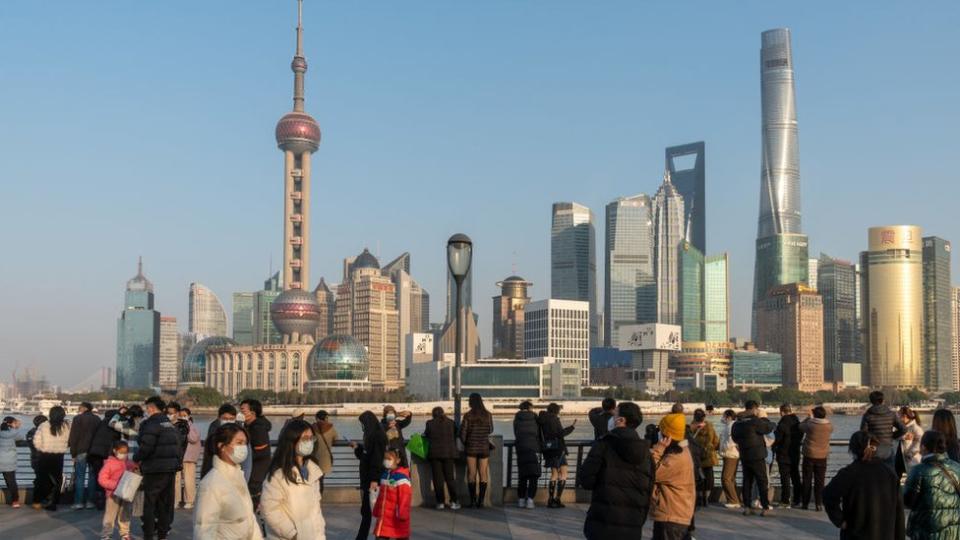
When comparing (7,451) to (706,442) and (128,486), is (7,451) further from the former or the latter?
(706,442)

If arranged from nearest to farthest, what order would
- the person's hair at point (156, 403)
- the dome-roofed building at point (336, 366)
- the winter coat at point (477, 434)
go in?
the person's hair at point (156, 403) < the winter coat at point (477, 434) < the dome-roofed building at point (336, 366)

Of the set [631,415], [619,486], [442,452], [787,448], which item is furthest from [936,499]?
[442,452]

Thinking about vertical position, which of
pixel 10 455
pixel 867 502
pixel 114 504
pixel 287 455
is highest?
pixel 287 455

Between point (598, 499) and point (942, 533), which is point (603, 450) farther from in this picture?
point (942, 533)

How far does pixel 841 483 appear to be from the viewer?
28.2 feet

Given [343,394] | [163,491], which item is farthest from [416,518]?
[343,394]

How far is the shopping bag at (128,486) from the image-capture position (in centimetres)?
1276

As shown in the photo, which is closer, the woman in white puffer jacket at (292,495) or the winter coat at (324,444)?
the woman in white puffer jacket at (292,495)

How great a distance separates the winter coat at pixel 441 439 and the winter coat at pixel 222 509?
27.3 ft

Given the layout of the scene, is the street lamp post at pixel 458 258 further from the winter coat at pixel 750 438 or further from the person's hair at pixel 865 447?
the person's hair at pixel 865 447

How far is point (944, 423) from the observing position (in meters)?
9.89

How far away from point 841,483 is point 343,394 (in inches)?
6674

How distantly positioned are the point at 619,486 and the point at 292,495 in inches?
105

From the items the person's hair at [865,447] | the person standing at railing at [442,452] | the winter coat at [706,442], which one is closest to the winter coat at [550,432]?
the person standing at railing at [442,452]
